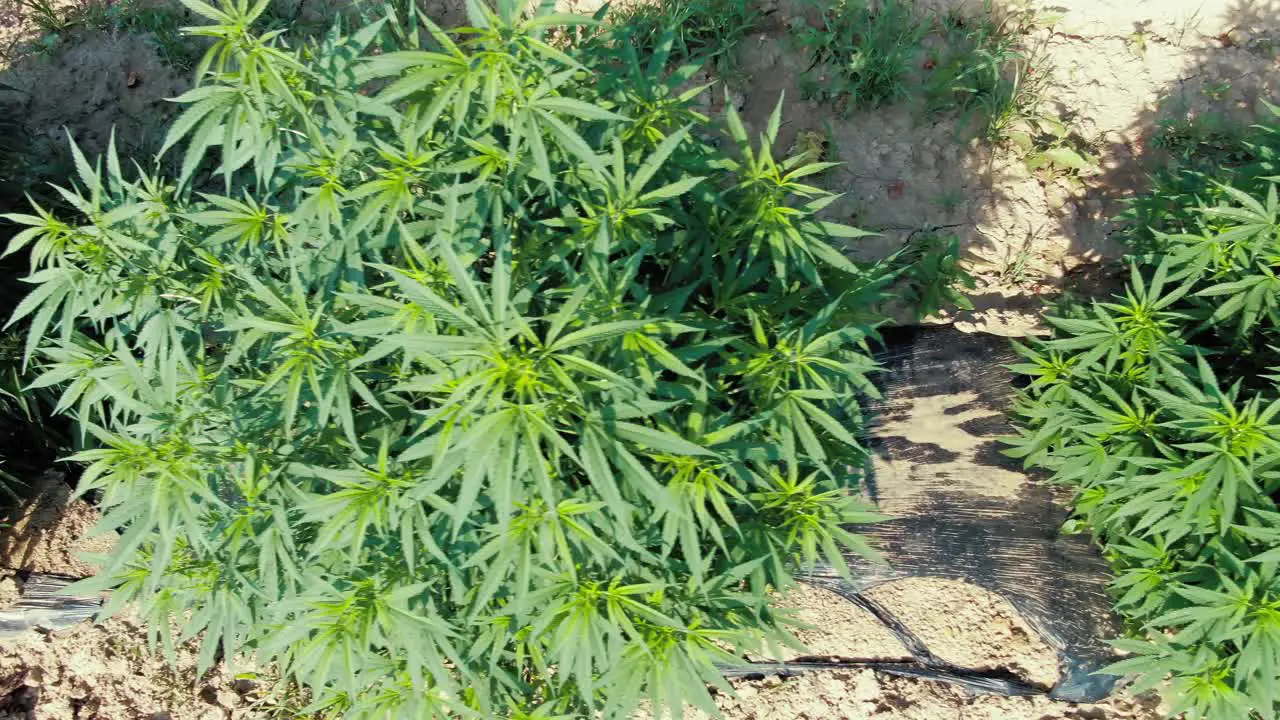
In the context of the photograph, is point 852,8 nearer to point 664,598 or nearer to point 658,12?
point 658,12

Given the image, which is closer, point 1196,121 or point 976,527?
point 976,527

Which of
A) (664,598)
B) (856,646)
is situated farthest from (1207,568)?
(664,598)

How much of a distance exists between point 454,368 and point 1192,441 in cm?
260

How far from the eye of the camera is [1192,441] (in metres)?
2.94

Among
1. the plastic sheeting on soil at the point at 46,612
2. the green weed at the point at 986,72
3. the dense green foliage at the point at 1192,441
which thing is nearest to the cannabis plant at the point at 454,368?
the dense green foliage at the point at 1192,441

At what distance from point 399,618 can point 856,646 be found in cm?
243

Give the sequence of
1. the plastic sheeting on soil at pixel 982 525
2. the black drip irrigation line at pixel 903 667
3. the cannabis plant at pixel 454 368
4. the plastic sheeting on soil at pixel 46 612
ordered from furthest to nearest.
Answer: the plastic sheeting on soil at pixel 46 612, the black drip irrigation line at pixel 903 667, the plastic sheeting on soil at pixel 982 525, the cannabis plant at pixel 454 368

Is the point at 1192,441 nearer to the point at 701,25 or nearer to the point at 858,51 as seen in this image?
the point at 858,51

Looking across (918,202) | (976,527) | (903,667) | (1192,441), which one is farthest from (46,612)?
(1192,441)

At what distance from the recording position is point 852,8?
15.2ft

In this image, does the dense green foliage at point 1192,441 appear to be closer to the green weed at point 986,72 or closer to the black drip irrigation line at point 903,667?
the black drip irrigation line at point 903,667

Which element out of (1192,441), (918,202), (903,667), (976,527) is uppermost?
(918,202)

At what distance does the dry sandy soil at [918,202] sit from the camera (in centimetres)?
388

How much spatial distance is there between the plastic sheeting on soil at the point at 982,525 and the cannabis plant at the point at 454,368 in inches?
42.2
